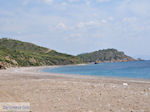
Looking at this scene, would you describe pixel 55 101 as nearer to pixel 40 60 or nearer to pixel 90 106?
pixel 90 106

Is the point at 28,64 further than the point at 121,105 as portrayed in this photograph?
Yes

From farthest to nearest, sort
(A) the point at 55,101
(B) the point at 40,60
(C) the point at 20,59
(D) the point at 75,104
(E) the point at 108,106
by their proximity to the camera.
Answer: (B) the point at 40,60
(C) the point at 20,59
(A) the point at 55,101
(D) the point at 75,104
(E) the point at 108,106

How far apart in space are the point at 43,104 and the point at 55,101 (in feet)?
3.17

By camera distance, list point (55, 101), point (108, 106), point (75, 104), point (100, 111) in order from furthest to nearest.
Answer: point (55, 101), point (75, 104), point (108, 106), point (100, 111)

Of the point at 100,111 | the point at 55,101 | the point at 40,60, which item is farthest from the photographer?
the point at 40,60

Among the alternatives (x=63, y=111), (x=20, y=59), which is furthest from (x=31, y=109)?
(x=20, y=59)

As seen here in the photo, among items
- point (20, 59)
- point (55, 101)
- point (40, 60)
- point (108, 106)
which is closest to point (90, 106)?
point (108, 106)

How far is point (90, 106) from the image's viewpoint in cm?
1052

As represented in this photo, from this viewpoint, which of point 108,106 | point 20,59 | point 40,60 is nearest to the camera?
point 108,106

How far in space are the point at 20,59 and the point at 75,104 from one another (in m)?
157

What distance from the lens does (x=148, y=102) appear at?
11.1m

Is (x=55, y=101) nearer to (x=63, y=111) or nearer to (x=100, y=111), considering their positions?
(x=63, y=111)

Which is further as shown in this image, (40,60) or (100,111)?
(40,60)

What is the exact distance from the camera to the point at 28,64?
16850cm
